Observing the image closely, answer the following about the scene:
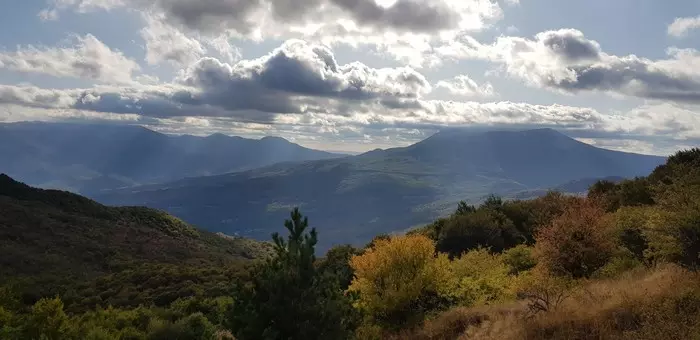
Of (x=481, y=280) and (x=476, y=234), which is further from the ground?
(x=481, y=280)

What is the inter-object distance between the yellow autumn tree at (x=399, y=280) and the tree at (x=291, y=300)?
765 cm

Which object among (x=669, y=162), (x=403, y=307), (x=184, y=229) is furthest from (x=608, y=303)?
(x=184, y=229)

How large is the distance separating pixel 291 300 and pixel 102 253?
218ft

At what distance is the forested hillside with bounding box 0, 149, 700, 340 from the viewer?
11.7 m

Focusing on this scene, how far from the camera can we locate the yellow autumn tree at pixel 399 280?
19734 millimetres

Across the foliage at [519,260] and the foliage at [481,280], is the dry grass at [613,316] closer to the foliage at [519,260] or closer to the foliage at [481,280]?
the foliage at [481,280]

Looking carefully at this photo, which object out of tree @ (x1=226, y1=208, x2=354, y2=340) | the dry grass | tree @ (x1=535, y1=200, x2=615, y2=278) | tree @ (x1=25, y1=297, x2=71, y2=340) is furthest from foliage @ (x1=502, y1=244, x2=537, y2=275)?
tree @ (x1=25, y1=297, x2=71, y2=340)

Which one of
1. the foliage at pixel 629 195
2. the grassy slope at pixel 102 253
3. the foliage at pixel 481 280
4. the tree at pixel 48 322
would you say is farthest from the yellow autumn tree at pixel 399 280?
the grassy slope at pixel 102 253

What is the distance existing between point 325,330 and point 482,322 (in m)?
6.83

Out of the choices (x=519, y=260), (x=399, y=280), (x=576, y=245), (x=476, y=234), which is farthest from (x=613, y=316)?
(x=476, y=234)

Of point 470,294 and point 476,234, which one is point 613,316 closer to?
point 470,294

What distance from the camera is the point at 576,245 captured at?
20125 mm

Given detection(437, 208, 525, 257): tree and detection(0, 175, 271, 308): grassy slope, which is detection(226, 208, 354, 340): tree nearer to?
detection(437, 208, 525, 257): tree

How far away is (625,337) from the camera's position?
10438mm
